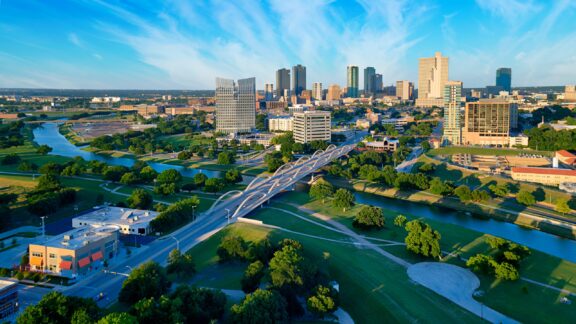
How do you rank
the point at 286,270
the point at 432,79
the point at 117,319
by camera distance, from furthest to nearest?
the point at 432,79 < the point at 286,270 < the point at 117,319

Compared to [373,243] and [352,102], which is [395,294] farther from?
[352,102]

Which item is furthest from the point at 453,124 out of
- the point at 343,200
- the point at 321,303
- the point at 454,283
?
the point at 321,303

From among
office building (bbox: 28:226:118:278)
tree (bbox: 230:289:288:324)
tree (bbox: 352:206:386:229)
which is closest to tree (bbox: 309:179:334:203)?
tree (bbox: 352:206:386:229)

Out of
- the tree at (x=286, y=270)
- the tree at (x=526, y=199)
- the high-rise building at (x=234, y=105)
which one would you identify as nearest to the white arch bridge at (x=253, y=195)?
the tree at (x=286, y=270)

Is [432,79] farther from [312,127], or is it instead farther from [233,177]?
[233,177]

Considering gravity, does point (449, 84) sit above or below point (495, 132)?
above

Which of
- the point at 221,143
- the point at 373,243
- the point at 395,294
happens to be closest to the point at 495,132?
the point at 221,143

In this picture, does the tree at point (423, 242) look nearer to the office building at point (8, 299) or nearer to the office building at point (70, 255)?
the office building at point (70, 255)
